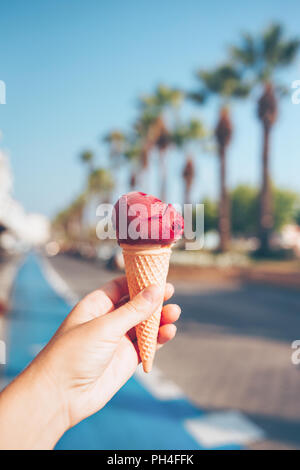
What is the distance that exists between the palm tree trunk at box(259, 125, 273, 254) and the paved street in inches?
356

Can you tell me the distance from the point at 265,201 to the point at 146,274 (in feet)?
70.5

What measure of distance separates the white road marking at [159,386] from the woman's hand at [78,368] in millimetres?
4448

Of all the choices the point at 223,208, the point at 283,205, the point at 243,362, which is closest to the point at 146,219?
the point at 243,362

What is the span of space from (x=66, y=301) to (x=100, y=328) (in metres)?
13.1

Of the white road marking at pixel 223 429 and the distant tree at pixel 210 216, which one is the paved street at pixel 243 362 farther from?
the distant tree at pixel 210 216

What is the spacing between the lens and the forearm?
1.42 m

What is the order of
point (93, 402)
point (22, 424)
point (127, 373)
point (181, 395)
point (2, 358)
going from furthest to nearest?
point (2, 358)
point (181, 395)
point (127, 373)
point (93, 402)
point (22, 424)

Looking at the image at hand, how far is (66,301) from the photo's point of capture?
46.7ft

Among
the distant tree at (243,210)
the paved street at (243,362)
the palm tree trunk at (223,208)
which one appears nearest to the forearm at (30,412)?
the paved street at (243,362)

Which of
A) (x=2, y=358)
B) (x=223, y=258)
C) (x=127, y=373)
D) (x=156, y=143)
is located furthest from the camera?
(x=156, y=143)

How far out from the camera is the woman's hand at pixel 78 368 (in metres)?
1.50

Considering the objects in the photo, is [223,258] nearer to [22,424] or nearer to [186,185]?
[186,185]

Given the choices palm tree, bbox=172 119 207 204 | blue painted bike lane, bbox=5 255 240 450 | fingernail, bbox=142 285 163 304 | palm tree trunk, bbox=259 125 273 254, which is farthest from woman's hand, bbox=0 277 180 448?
palm tree, bbox=172 119 207 204
